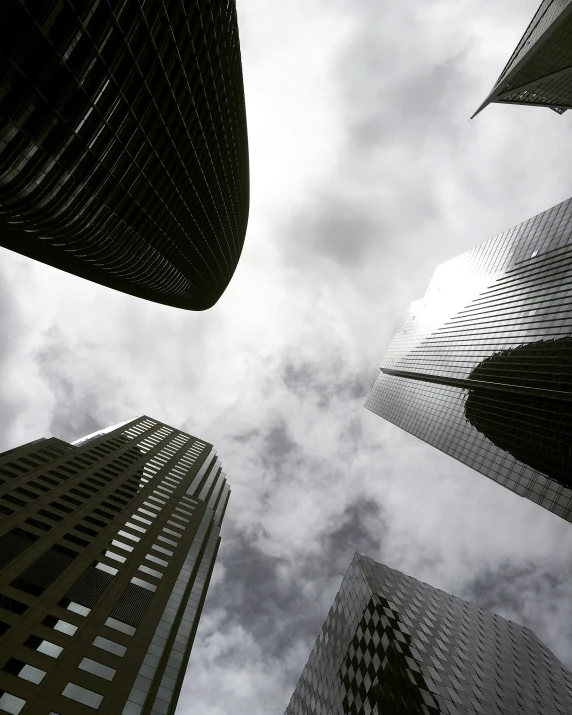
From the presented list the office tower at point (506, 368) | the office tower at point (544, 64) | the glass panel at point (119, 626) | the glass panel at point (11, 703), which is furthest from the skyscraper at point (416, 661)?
the office tower at point (544, 64)

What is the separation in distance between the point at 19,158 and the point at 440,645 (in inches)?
3026

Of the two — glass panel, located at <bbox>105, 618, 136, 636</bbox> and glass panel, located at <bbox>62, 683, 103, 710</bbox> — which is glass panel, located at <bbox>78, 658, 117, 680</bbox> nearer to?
glass panel, located at <bbox>62, 683, 103, 710</bbox>

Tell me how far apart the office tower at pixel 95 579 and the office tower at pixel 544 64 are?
111 meters

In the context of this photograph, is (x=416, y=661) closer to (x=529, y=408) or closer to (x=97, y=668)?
(x=97, y=668)

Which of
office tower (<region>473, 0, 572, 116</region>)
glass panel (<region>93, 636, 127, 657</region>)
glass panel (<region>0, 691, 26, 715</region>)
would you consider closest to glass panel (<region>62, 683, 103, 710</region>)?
glass panel (<region>0, 691, 26, 715</region>)

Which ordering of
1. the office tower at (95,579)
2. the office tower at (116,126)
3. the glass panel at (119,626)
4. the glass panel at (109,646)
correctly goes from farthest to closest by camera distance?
the glass panel at (119,626) < the glass panel at (109,646) < the office tower at (95,579) < the office tower at (116,126)

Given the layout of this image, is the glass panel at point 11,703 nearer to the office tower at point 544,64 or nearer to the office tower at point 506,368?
the office tower at point 506,368

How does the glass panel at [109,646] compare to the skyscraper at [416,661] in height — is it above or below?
above

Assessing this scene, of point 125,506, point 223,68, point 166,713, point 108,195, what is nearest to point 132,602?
point 166,713

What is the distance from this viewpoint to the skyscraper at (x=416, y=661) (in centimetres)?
5734

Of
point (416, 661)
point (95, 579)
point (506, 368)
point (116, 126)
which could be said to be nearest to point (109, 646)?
point (95, 579)

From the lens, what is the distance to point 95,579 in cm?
4791

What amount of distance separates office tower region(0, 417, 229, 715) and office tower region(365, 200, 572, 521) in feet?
184

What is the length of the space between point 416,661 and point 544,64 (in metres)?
127
